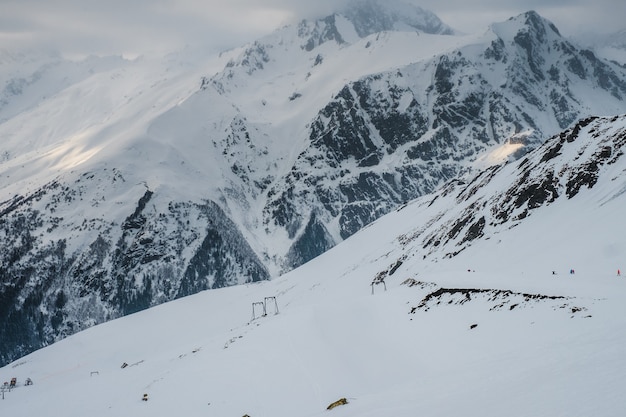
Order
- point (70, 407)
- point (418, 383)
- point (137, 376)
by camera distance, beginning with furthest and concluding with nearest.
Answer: point (137, 376)
point (70, 407)
point (418, 383)

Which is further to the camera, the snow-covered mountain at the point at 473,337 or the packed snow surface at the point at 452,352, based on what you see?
the snow-covered mountain at the point at 473,337

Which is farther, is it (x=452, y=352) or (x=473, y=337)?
(x=473, y=337)

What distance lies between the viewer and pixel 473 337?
24203mm

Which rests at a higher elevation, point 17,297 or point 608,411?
point 17,297

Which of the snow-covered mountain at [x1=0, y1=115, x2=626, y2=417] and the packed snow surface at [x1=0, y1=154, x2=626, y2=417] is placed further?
the snow-covered mountain at [x1=0, y1=115, x2=626, y2=417]

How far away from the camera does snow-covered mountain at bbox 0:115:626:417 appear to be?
1516 cm

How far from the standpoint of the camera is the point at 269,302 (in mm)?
118188

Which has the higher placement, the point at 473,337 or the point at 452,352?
the point at 473,337

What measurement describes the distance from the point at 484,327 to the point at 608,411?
46.7ft

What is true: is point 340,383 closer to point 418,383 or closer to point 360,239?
point 418,383

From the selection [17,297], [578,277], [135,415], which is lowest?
[578,277]

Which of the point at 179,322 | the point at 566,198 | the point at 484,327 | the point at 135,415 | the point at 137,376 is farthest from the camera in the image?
the point at 179,322

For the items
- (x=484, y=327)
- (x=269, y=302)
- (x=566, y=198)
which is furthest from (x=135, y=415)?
(x=269, y=302)

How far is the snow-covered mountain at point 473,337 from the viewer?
597 inches
